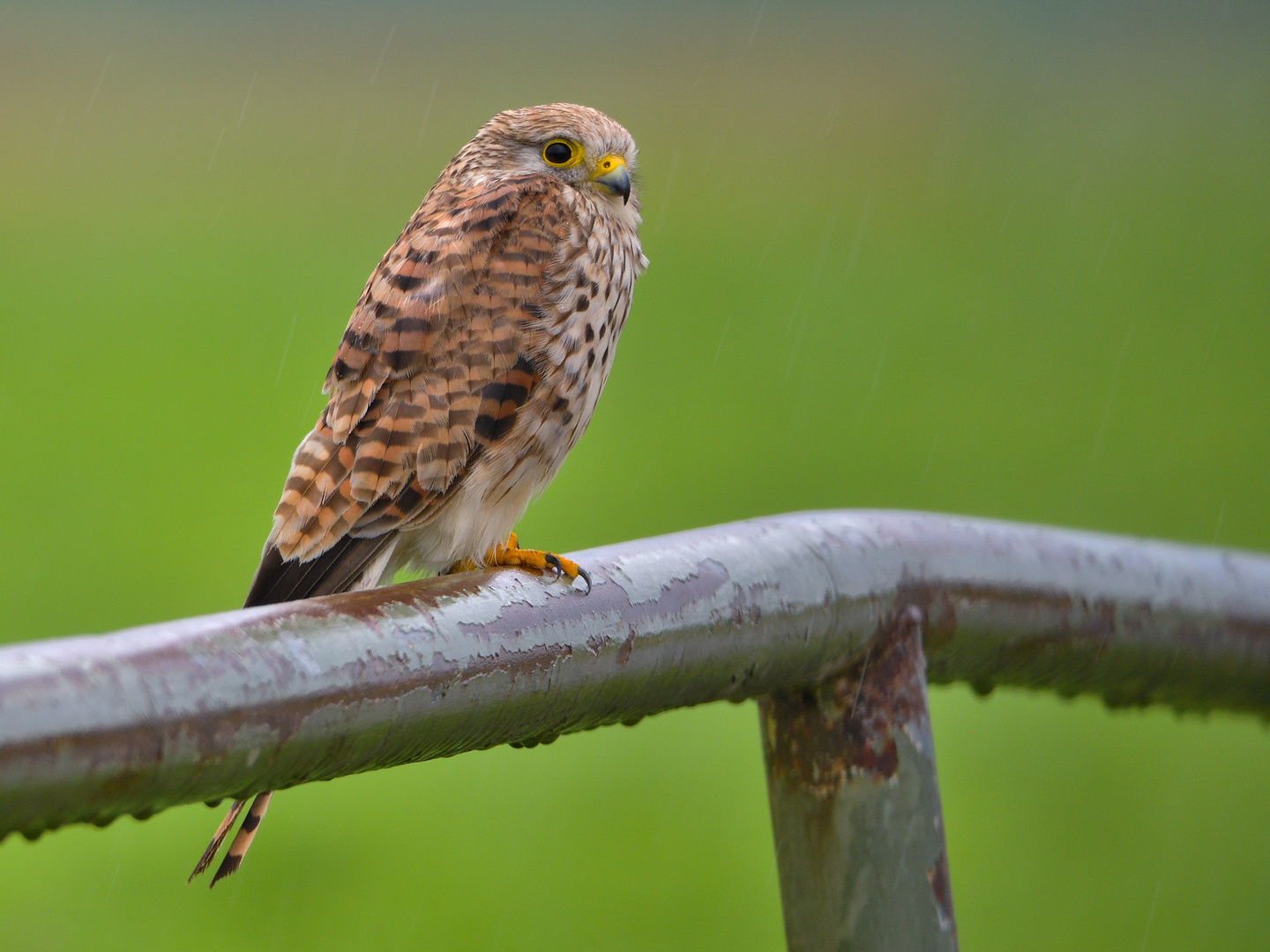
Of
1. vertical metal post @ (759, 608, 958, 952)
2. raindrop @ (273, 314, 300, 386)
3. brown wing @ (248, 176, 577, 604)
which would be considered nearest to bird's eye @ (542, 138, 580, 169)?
brown wing @ (248, 176, 577, 604)

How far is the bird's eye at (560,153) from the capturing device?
7.88 ft

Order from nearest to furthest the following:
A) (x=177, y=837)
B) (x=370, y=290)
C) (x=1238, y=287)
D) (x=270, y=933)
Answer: (x=370, y=290)
(x=270, y=933)
(x=177, y=837)
(x=1238, y=287)

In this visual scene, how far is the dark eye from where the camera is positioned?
2.40 metres

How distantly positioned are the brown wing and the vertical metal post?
895 millimetres

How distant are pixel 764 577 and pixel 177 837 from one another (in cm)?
428

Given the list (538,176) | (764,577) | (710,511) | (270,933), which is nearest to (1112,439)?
(710,511)

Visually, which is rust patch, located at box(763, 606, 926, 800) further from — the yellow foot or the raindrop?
Result: the raindrop

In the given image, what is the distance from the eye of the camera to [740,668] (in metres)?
1.21

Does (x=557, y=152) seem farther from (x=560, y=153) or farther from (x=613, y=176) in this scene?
(x=613, y=176)

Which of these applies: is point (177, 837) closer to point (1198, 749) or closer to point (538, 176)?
point (538, 176)

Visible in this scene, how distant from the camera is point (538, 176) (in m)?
2.36

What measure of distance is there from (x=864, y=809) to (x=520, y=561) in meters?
0.93

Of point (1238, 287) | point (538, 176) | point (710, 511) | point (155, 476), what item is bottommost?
point (155, 476)

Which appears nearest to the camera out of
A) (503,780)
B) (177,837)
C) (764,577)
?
(764,577)
